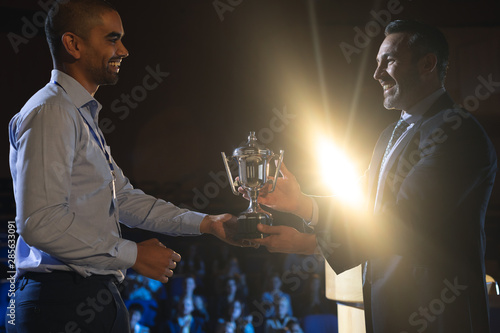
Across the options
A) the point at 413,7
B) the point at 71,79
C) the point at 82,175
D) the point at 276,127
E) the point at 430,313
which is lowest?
the point at 430,313

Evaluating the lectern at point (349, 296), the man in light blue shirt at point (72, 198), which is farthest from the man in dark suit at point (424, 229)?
the man in light blue shirt at point (72, 198)

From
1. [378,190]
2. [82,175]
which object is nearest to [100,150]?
[82,175]

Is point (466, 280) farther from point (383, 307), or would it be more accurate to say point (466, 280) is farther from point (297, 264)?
point (297, 264)

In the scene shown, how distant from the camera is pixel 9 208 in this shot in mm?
4777

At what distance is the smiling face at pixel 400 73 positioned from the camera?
5.32 ft

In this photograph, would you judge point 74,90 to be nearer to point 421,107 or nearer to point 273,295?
point 421,107

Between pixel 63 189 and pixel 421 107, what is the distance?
116 cm

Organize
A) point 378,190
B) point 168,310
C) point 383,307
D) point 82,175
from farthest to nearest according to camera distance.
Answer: point 168,310 < point 378,190 < point 383,307 < point 82,175

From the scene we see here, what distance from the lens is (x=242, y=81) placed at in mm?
6133

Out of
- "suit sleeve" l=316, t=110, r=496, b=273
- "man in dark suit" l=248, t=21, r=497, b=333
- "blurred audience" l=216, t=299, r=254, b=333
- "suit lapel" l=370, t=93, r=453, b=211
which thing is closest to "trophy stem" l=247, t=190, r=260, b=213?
"man in dark suit" l=248, t=21, r=497, b=333

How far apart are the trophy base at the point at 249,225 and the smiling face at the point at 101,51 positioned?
2.02ft

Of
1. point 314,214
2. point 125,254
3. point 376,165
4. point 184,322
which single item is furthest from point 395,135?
point 184,322

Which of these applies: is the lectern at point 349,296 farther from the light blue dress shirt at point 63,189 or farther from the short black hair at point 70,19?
the short black hair at point 70,19

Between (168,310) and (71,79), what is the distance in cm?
348
